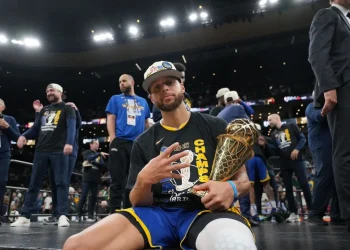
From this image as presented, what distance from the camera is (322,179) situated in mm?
3131

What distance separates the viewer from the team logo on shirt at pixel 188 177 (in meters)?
1.46

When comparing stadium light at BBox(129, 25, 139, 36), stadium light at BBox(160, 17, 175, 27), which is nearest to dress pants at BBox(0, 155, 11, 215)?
stadium light at BBox(160, 17, 175, 27)

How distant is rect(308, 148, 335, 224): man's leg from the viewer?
310 centimetres

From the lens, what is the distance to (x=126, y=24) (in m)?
15.1

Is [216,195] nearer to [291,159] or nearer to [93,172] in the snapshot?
[291,159]

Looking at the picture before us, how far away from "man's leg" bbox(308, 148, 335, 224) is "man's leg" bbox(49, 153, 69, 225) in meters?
2.87

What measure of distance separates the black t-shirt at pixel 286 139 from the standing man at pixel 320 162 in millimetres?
1325

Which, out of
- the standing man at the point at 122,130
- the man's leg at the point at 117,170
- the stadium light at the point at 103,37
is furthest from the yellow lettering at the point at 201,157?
the stadium light at the point at 103,37

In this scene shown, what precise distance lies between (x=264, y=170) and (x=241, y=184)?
122 inches

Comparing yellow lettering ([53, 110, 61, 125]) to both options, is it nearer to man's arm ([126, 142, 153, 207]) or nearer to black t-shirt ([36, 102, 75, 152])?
black t-shirt ([36, 102, 75, 152])

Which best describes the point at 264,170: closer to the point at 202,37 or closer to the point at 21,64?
the point at 202,37

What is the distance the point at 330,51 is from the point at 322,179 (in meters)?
1.48

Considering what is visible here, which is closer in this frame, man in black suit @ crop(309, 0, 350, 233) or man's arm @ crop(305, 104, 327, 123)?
man in black suit @ crop(309, 0, 350, 233)

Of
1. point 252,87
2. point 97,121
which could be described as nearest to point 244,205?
point 252,87
